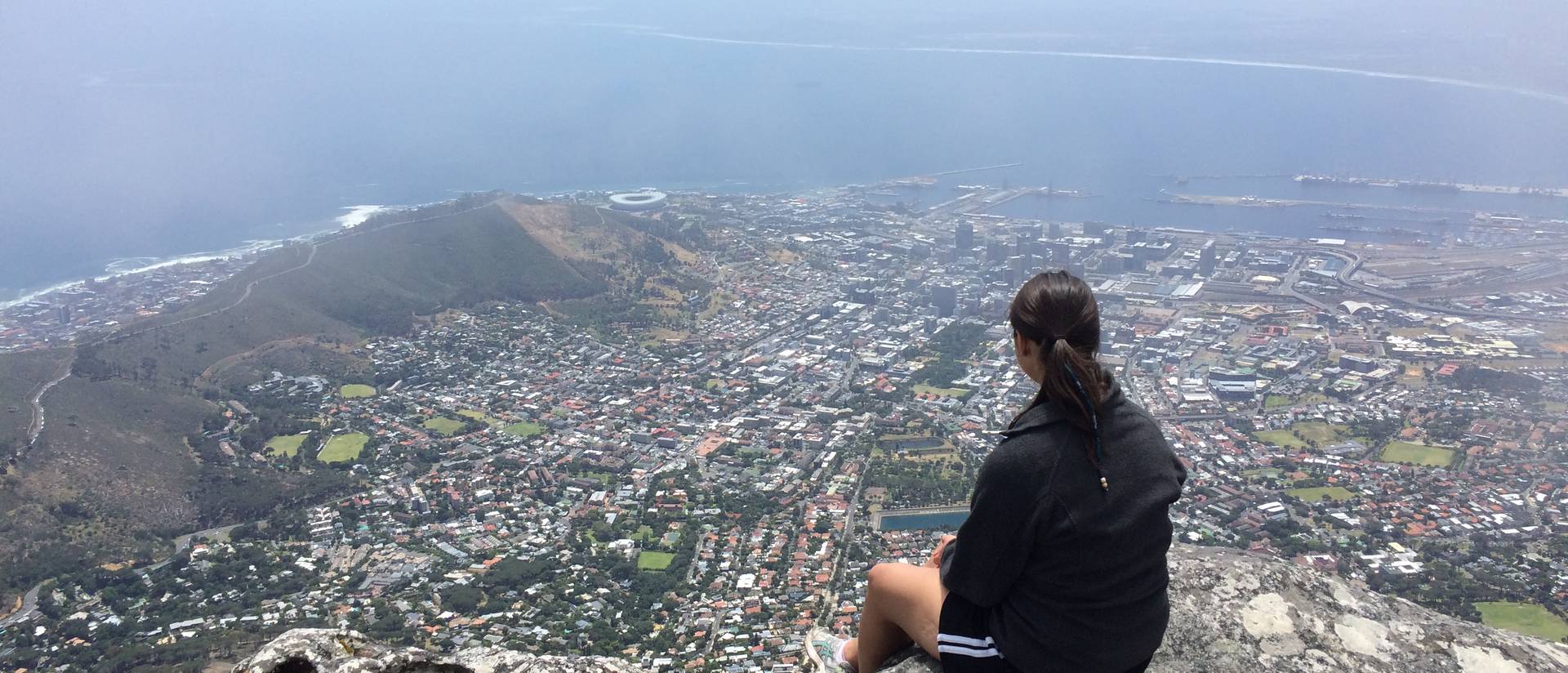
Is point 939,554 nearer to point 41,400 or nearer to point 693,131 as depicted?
point 41,400

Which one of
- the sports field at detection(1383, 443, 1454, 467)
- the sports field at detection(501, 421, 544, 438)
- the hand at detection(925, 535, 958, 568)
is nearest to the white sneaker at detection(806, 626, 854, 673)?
the hand at detection(925, 535, 958, 568)

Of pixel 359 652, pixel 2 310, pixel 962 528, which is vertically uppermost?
pixel 962 528

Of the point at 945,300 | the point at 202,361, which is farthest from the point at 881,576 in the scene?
the point at 945,300

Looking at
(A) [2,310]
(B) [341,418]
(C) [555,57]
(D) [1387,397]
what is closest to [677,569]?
(B) [341,418]

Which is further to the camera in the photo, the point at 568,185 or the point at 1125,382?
the point at 568,185

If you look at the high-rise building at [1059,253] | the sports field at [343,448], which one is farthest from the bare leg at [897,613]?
the high-rise building at [1059,253]

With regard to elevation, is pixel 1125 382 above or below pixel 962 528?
below

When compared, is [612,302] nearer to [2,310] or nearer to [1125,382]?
[1125,382]
